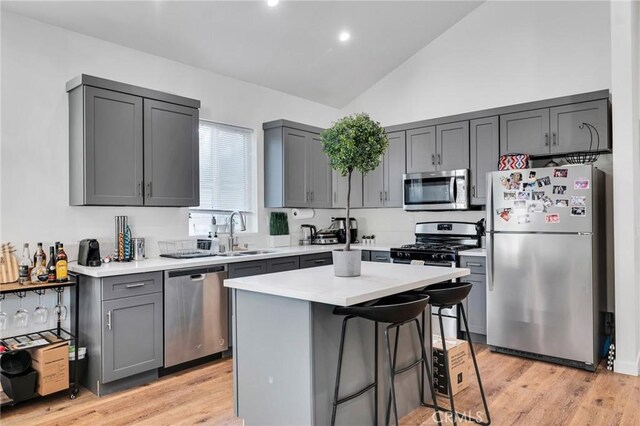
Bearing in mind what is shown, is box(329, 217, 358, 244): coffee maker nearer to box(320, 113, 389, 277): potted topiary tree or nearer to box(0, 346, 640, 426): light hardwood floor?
box(0, 346, 640, 426): light hardwood floor

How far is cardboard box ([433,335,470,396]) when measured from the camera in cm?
293

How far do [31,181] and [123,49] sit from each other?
1.39m

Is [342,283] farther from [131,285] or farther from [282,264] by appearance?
[282,264]

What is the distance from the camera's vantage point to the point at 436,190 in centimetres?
478

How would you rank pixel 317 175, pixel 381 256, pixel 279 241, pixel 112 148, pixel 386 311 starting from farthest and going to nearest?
pixel 317 175 → pixel 279 241 → pixel 381 256 → pixel 112 148 → pixel 386 311

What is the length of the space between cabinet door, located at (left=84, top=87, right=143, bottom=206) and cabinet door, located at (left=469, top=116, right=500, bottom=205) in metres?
3.29

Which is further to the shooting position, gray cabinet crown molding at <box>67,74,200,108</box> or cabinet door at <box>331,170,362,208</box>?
cabinet door at <box>331,170,362,208</box>

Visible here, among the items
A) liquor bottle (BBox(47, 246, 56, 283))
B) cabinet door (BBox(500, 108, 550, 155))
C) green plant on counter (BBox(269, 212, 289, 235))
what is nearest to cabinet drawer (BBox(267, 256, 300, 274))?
green plant on counter (BBox(269, 212, 289, 235))

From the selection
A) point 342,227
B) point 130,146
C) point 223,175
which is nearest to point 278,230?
point 223,175

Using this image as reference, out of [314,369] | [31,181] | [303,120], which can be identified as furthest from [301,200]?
[314,369]

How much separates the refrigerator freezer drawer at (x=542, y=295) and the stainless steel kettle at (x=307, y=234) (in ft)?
7.34

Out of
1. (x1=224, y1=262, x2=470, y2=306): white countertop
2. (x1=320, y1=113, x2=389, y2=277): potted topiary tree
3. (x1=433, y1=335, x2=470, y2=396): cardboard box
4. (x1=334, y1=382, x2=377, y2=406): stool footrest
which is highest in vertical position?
(x1=320, y1=113, x2=389, y2=277): potted topiary tree

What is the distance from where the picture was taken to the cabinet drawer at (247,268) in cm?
383

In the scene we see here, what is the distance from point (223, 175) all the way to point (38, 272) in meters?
2.10
